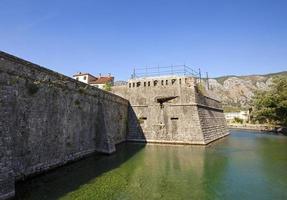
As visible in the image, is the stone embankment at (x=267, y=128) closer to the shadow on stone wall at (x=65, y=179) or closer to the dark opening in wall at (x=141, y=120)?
the dark opening in wall at (x=141, y=120)

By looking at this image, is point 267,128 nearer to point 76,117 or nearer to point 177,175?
point 177,175

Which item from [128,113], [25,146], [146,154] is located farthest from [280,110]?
[25,146]

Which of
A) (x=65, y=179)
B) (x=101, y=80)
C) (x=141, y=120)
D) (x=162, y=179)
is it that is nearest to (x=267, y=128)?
(x=141, y=120)

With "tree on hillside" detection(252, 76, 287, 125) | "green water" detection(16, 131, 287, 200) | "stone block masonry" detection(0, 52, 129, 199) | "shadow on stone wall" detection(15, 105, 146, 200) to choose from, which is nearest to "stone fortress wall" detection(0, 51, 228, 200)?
"stone block masonry" detection(0, 52, 129, 199)

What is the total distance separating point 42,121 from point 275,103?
41504 millimetres

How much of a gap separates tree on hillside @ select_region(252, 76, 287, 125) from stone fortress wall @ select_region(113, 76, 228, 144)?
19900mm

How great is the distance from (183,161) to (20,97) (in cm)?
1079

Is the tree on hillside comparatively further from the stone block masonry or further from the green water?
the stone block masonry

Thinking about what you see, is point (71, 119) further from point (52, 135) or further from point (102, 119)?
point (102, 119)

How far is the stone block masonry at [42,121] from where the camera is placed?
31.7 ft

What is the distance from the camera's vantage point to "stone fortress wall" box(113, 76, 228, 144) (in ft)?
84.1

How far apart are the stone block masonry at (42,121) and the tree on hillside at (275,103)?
34.4 m

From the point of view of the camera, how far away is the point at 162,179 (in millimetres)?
12234

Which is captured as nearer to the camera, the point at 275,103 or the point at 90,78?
the point at 275,103
